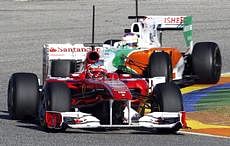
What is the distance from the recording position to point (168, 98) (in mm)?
13758

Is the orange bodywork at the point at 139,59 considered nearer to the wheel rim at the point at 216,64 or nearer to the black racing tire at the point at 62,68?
the black racing tire at the point at 62,68

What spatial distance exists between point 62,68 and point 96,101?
3476 millimetres

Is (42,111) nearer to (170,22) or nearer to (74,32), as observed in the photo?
(170,22)

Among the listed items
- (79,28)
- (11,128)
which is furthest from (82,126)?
(79,28)

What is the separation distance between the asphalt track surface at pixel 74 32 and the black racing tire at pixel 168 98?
351mm

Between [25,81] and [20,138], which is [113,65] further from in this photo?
[20,138]

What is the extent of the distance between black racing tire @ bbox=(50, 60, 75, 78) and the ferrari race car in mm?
650

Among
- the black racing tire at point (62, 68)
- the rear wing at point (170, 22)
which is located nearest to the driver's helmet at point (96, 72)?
the black racing tire at point (62, 68)

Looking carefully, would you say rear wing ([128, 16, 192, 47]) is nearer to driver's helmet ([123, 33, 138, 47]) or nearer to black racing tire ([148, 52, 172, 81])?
driver's helmet ([123, 33, 138, 47])

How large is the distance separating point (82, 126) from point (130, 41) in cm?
516

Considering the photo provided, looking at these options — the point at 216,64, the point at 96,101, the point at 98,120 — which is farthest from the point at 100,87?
the point at 216,64

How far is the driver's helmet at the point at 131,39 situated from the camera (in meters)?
18.4

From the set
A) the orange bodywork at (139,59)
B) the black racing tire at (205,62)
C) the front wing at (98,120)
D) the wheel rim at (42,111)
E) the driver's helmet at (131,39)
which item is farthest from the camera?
the black racing tire at (205,62)

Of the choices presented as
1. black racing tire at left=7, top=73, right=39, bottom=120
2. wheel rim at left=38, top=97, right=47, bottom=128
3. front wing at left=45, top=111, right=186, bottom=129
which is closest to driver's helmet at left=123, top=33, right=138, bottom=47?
black racing tire at left=7, top=73, right=39, bottom=120
